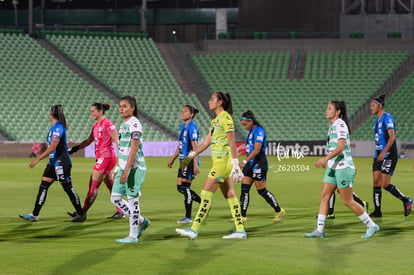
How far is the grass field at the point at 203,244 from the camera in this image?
9.91 meters

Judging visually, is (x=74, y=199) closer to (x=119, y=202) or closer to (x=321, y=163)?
(x=119, y=202)

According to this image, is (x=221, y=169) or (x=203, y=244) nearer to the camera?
(x=203, y=244)

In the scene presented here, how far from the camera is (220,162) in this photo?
40.3 feet

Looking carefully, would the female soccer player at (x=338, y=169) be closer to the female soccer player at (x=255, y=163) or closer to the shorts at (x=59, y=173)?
the female soccer player at (x=255, y=163)

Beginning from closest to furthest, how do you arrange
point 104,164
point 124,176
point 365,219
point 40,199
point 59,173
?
point 124,176 < point 365,219 < point 40,199 < point 59,173 < point 104,164

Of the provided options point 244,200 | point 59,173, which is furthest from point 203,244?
point 59,173

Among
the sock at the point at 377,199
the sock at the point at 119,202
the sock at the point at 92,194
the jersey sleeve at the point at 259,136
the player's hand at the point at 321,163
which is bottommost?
the sock at the point at 377,199

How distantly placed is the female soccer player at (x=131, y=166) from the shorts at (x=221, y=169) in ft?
3.42

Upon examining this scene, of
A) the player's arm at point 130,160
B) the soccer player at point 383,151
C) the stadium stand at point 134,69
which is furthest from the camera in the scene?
the stadium stand at point 134,69

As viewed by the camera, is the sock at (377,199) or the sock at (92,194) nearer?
the sock at (92,194)

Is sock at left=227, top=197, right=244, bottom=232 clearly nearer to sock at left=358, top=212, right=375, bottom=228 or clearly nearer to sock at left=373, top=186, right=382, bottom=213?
sock at left=358, top=212, right=375, bottom=228

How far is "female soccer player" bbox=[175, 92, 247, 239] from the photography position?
12234mm

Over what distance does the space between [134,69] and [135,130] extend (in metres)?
45.4

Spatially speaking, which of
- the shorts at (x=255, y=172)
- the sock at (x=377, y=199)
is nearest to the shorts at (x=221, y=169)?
the shorts at (x=255, y=172)
